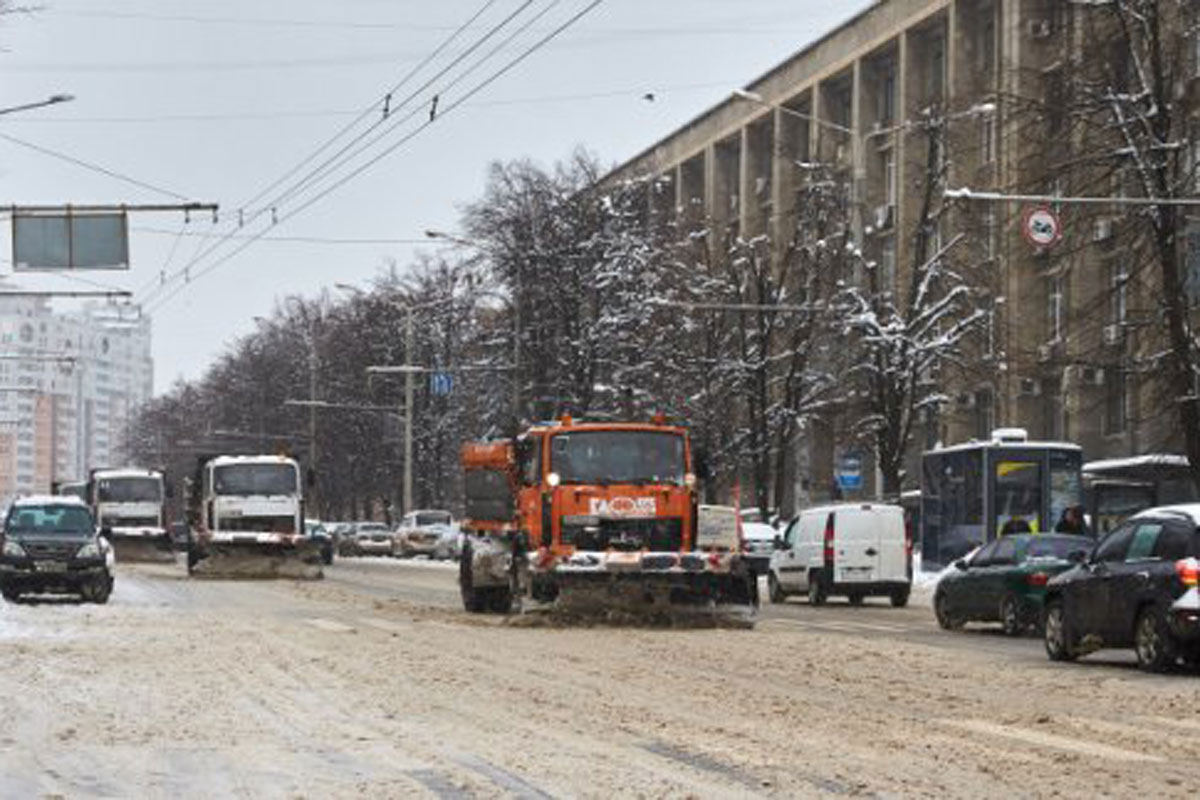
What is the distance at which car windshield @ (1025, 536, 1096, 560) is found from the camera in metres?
27.9

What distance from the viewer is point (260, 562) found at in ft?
160

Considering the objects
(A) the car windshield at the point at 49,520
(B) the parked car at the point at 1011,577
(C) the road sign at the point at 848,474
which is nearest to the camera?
(B) the parked car at the point at 1011,577

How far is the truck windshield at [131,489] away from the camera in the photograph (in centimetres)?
6412

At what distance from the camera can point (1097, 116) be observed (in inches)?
1615

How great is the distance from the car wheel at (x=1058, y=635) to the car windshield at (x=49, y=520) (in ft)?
60.4

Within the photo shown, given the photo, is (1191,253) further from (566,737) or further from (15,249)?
(566,737)

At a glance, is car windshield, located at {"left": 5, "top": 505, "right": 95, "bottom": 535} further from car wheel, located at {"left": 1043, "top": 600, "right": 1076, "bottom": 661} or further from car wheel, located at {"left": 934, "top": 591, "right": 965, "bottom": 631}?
car wheel, located at {"left": 1043, "top": 600, "right": 1076, "bottom": 661}

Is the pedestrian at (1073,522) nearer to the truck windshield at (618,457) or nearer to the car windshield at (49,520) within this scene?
the truck windshield at (618,457)

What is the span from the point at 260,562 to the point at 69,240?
1207 centimetres

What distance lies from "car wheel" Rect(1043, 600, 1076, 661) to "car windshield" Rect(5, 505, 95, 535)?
18404 millimetres

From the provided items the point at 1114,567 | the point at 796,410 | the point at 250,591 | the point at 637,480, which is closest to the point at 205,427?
the point at 796,410

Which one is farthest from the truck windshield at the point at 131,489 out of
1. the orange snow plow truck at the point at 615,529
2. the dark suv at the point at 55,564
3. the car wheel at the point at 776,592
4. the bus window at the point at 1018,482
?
the orange snow plow truck at the point at 615,529

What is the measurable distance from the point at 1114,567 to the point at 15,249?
2284cm

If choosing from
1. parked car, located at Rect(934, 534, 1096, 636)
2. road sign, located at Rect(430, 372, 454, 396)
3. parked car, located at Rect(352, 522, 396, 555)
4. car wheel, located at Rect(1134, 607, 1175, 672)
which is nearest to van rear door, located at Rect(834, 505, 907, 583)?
parked car, located at Rect(934, 534, 1096, 636)
